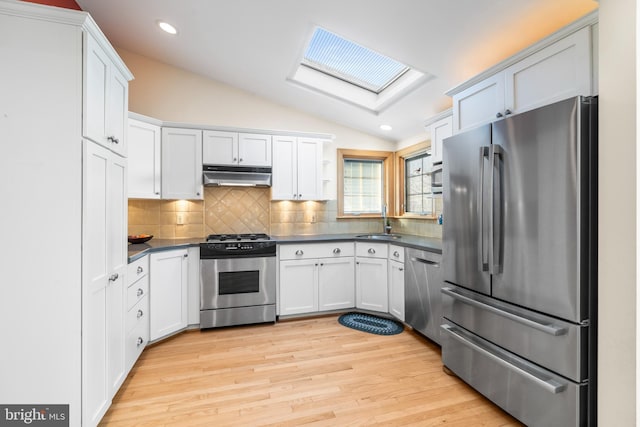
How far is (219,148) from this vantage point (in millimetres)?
3586

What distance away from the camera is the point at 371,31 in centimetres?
240

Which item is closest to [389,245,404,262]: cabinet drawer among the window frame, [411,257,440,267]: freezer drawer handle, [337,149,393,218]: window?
[411,257,440,267]: freezer drawer handle

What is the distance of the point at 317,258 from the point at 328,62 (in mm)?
2237

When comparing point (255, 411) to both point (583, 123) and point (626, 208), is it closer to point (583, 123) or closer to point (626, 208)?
point (626, 208)

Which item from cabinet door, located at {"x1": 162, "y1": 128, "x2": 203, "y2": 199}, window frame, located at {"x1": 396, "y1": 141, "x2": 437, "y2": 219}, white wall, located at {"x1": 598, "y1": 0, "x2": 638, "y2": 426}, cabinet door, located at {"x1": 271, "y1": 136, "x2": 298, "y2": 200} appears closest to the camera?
white wall, located at {"x1": 598, "y1": 0, "x2": 638, "y2": 426}

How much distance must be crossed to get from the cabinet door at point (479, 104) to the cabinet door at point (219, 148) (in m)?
2.46

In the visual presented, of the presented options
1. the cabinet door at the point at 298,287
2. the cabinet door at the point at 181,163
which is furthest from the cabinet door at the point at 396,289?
the cabinet door at the point at 181,163

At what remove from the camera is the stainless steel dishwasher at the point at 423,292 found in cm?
271

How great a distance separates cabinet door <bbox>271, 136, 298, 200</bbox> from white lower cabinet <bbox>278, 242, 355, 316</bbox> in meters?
0.75

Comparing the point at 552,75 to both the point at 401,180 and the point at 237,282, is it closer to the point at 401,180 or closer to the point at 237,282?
the point at 401,180

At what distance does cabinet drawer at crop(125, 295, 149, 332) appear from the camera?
2312 millimetres

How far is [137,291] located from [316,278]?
6.03ft

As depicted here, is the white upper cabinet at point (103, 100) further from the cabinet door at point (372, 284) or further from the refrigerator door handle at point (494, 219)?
the cabinet door at point (372, 284)

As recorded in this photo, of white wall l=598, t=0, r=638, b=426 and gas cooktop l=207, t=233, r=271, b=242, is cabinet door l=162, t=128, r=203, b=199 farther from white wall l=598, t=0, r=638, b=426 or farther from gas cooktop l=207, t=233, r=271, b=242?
white wall l=598, t=0, r=638, b=426
